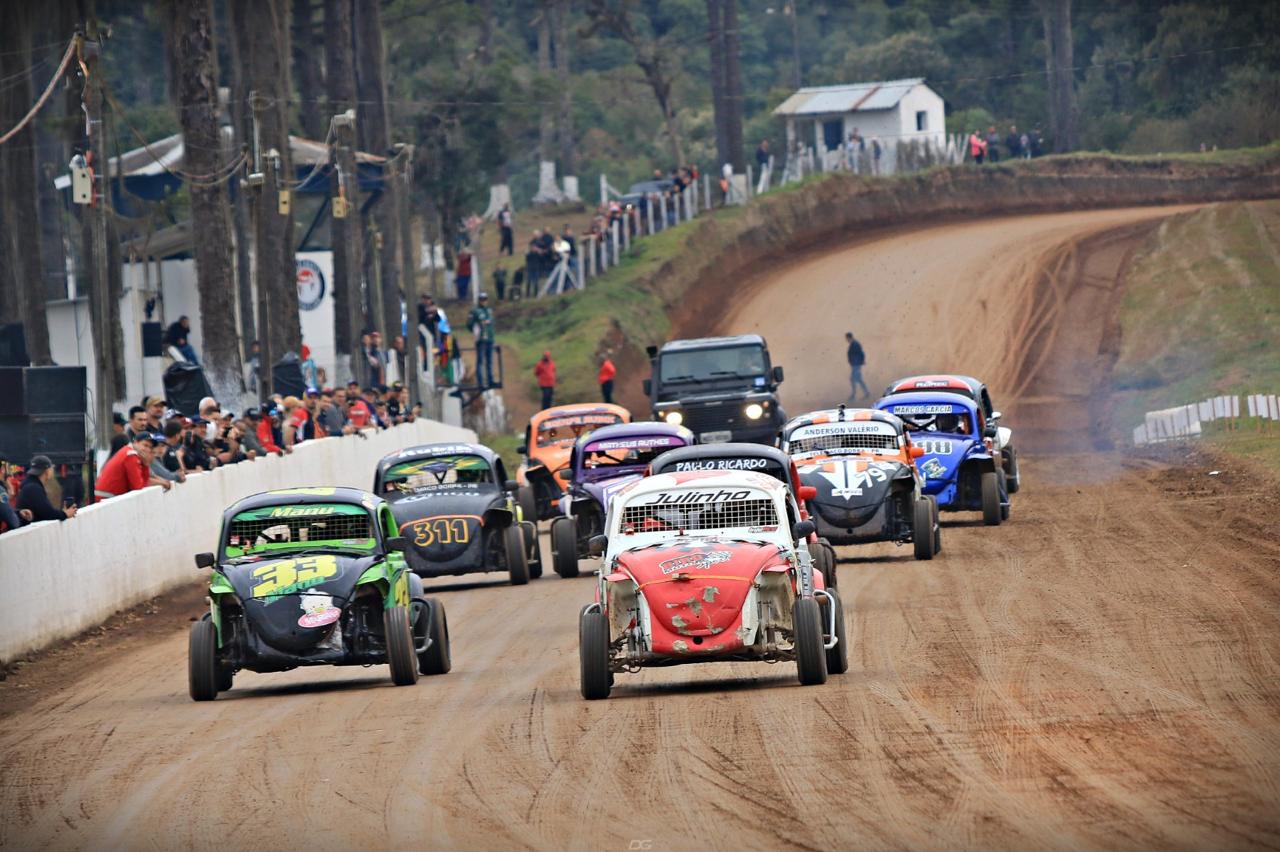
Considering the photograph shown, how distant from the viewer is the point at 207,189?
34281 mm

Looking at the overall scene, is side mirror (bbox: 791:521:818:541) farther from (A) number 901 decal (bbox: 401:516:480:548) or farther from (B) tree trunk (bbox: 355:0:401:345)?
(B) tree trunk (bbox: 355:0:401:345)

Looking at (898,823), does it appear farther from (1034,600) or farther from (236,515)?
(1034,600)

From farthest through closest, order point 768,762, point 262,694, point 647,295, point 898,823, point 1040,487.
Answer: point 647,295 < point 1040,487 < point 262,694 < point 768,762 < point 898,823

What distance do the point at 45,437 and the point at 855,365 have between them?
2859 centimetres

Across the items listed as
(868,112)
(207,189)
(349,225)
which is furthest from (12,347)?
(868,112)

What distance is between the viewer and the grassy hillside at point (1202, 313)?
46.2m

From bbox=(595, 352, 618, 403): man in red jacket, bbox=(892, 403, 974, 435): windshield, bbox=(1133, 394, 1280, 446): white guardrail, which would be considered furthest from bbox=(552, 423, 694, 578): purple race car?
bbox=(595, 352, 618, 403): man in red jacket

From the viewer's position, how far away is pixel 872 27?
4296 inches

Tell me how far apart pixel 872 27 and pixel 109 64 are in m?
40.6

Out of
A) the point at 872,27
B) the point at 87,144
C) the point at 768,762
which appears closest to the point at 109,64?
the point at 872,27

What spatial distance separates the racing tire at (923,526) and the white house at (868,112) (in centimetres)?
5713

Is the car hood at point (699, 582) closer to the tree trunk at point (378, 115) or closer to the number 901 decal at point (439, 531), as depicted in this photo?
the number 901 decal at point (439, 531)

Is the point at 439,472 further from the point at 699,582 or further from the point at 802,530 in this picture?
the point at 699,582

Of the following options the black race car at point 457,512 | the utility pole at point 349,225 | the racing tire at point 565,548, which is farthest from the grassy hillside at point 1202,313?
the black race car at point 457,512
